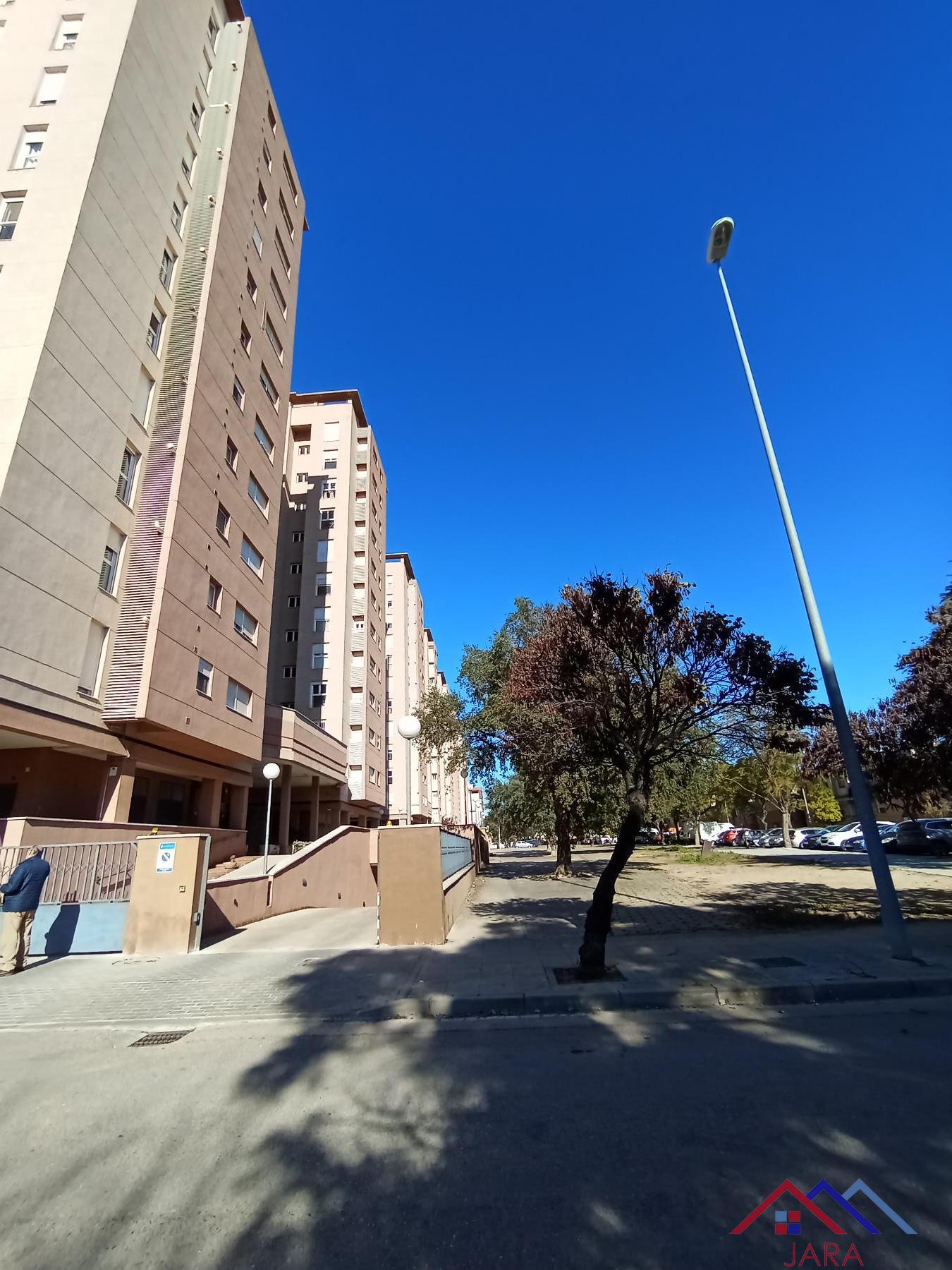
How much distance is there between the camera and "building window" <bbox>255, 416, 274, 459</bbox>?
84.2 ft

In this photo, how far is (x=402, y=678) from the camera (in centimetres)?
5797

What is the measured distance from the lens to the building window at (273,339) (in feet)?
89.2

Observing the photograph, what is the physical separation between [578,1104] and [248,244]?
30.2 m

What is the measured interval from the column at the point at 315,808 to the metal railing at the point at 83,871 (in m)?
21.3

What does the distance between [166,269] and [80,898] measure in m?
20.6

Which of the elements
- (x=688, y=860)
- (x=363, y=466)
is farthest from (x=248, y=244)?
(x=688, y=860)

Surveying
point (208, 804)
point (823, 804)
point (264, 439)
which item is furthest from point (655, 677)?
point (823, 804)

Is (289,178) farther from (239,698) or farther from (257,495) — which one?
(239,698)

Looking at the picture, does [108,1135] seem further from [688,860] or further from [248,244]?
[688,860]

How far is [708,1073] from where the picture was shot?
4137 millimetres

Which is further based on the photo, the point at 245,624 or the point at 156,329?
the point at 245,624

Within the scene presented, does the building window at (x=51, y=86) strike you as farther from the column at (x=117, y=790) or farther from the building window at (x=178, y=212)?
the column at (x=117, y=790)

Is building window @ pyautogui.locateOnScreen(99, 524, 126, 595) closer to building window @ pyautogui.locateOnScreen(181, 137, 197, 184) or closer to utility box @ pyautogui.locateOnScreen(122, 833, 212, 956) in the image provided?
utility box @ pyautogui.locateOnScreen(122, 833, 212, 956)

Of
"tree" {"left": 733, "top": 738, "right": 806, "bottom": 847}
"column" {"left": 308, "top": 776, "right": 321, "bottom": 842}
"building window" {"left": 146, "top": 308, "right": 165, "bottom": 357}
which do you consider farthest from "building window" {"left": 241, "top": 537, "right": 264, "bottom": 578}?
"tree" {"left": 733, "top": 738, "right": 806, "bottom": 847}
